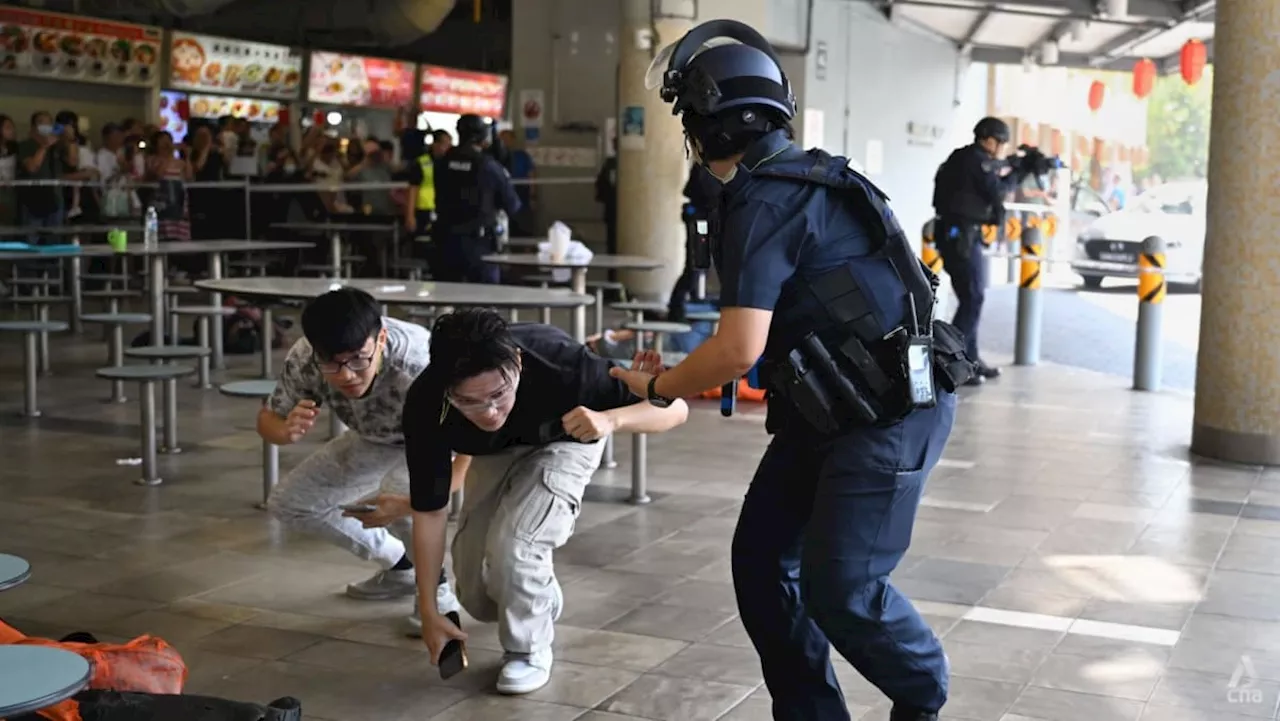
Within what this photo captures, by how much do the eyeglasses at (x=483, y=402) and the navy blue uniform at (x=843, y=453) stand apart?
2.43 ft

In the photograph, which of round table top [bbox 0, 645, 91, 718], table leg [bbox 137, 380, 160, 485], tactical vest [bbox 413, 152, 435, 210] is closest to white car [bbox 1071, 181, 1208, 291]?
tactical vest [bbox 413, 152, 435, 210]

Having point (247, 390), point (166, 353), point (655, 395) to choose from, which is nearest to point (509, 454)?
point (655, 395)

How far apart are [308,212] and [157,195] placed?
3568 mm

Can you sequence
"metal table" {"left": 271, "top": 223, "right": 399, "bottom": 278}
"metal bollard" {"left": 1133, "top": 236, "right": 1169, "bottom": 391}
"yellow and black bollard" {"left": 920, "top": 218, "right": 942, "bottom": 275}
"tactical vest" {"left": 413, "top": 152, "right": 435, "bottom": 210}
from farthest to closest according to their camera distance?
1. "metal table" {"left": 271, "top": 223, "right": 399, "bottom": 278}
2. "tactical vest" {"left": 413, "top": 152, "right": 435, "bottom": 210}
3. "yellow and black bollard" {"left": 920, "top": 218, "right": 942, "bottom": 275}
4. "metal bollard" {"left": 1133, "top": 236, "right": 1169, "bottom": 391}

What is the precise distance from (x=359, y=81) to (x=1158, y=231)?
10.8m

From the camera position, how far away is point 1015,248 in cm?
1925

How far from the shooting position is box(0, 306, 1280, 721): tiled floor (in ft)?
13.0

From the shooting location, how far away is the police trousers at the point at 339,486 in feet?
14.8

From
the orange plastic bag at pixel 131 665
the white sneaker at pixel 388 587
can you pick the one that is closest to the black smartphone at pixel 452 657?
the orange plastic bag at pixel 131 665

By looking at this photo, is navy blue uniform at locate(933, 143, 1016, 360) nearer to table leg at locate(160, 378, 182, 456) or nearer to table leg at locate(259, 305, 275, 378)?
table leg at locate(259, 305, 275, 378)

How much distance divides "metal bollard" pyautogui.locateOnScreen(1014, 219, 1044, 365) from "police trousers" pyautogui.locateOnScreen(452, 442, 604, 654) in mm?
7443

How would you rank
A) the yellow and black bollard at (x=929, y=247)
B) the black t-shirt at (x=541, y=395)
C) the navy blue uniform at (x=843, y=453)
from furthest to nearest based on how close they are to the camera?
the yellow and black bollard at (x=929, y=247)
the black t-shirt at (x=541, y=395)
the navy blue uniform at (x=843, y=453)

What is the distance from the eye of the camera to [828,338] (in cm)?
294

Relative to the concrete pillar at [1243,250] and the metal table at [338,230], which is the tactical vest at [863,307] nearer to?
the concrete pillar at [1243,250]
